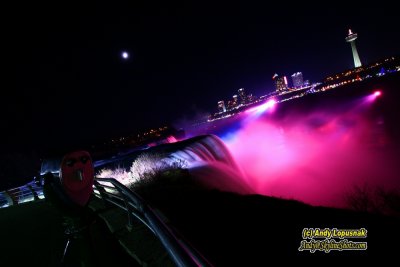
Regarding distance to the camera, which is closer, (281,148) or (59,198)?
(59,198)

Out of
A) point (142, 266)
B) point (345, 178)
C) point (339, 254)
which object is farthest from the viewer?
point (345, 178)

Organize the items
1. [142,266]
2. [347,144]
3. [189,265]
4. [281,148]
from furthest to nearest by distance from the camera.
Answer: [281,148]
[347,144]
[142,266]
[189,265]

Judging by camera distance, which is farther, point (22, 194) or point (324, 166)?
point (324, 166)

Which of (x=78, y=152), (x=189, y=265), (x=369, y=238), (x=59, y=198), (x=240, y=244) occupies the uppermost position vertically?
(x=78, y=152)

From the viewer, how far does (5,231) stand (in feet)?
27.8

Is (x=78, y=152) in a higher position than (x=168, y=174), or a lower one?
higher

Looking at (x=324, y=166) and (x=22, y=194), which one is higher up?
(x=22, y=194)

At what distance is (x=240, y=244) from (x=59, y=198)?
3632 millimetres

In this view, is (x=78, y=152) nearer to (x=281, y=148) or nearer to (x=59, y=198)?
(x=59, y=198)

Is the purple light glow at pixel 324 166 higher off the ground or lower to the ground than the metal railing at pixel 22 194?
lower

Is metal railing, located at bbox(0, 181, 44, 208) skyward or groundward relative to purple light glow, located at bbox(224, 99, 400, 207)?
skyward

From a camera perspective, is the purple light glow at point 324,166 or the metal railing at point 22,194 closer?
the metal railing at point 22,194

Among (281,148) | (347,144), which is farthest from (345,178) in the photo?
(281,148)

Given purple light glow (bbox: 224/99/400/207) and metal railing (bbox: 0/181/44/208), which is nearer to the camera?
metal railing (bbox: 0/181/44/208)
